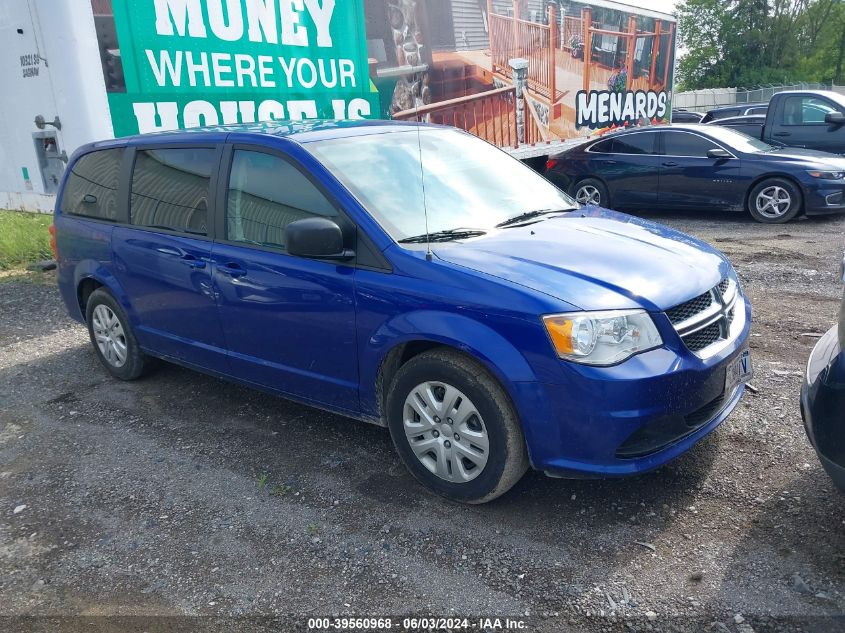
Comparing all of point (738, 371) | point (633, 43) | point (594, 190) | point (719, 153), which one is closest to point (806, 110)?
point (719, 153)

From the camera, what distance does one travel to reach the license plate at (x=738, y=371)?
3.28 m

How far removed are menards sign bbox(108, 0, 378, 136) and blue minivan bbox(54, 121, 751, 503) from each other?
2.62 metres

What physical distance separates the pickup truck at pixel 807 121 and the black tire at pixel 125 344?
36.1ft

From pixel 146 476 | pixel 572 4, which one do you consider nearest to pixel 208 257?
pixel 146 476

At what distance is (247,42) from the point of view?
799 cm

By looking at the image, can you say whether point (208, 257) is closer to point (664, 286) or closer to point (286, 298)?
point (286, 298)

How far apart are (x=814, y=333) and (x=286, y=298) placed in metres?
3.96

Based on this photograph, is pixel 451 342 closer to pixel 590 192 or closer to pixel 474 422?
pixel 474 422

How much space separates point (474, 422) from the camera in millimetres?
3193

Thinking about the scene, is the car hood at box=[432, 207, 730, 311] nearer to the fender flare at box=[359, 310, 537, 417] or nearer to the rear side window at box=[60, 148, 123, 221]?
the fender flare at box=[359, 310, 537, 417]

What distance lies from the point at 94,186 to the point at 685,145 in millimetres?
8319

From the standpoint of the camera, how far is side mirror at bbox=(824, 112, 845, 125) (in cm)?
1155

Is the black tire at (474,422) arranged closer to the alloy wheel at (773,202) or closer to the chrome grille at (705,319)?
the chrome grille at (705,319)

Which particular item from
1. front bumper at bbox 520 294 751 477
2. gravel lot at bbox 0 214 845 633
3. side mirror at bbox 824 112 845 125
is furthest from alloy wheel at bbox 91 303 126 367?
side mirror at bbox 824 112 845 125
